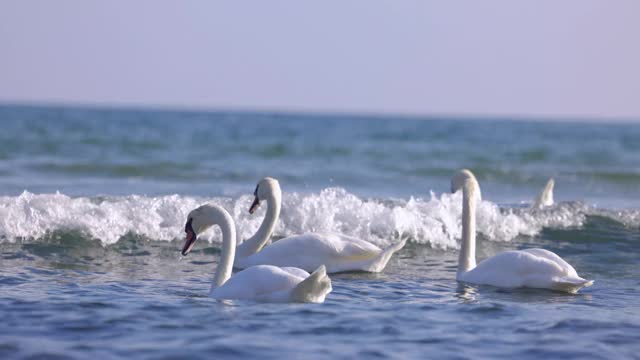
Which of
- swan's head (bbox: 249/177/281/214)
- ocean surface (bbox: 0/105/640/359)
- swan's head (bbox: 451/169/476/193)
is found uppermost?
swan's head (bbox: 451/169/476/193)

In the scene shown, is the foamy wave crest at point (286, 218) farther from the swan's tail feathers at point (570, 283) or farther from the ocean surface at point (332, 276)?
the swan's tail feathers at point (570, 283)

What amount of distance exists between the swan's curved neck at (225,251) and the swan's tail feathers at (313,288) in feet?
2.54

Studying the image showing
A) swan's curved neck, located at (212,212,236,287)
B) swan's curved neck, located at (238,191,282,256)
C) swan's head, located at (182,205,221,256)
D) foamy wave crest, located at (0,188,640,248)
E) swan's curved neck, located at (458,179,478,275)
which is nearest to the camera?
swan's curved neck, located at (212,212,236,287)

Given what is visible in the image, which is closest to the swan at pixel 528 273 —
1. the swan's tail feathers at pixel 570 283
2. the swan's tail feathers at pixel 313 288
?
the swan's tail feathers at pixel 570 283

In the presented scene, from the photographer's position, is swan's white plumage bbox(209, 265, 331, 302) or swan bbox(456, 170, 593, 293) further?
swan bbox(456, 170, 593, 293)

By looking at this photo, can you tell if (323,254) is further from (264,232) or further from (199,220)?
(199,220)

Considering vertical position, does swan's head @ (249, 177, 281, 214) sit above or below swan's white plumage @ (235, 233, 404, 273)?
above

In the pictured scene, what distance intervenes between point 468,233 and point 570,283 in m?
1.40

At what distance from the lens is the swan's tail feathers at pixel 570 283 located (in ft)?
30.8

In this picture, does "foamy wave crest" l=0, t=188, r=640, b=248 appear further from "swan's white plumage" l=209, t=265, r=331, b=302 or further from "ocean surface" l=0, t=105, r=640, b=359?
"swan's white plumage" l=209, t=265, r=331, b=302

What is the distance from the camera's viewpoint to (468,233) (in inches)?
417

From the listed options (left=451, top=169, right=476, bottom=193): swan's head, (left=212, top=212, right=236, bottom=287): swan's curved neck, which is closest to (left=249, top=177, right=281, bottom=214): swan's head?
(left=451, top=169, right=476, bottom=193): swan's head

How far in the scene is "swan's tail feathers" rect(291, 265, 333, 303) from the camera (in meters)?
8.23

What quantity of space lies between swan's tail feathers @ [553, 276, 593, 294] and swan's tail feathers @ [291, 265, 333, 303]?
2.05 meters
